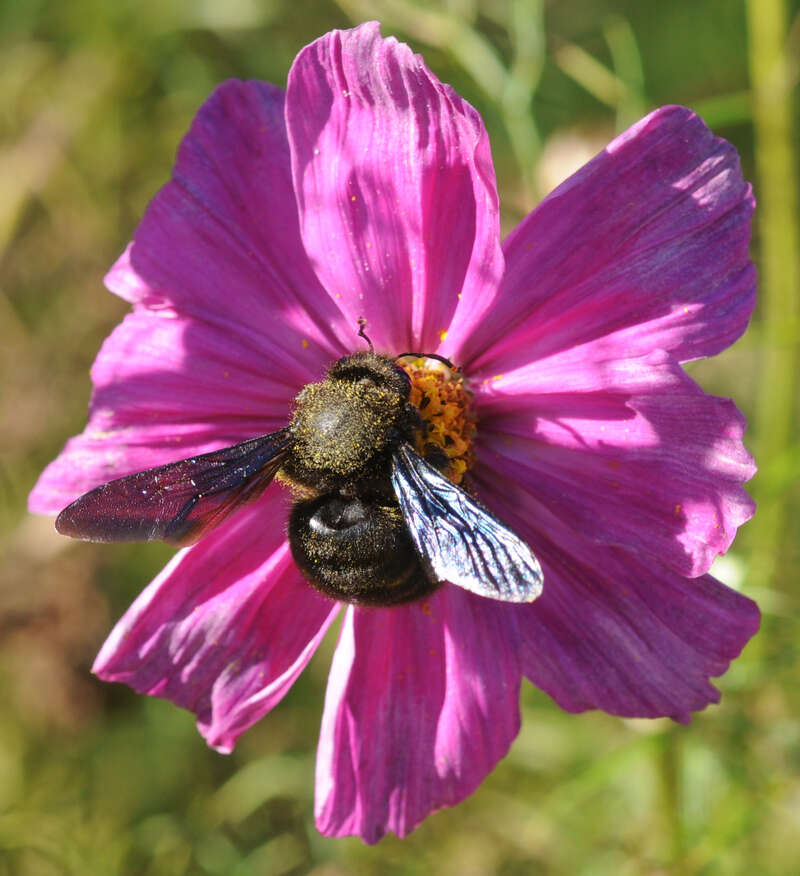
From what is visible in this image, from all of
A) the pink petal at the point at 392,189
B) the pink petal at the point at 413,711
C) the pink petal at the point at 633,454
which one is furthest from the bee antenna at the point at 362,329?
the pink petal at the point at 413,711

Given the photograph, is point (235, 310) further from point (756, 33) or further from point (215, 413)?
point (756, 33)

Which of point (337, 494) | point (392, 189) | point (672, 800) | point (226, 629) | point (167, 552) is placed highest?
point (392, 189)

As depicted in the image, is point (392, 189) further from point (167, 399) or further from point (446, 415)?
point (167, 399)

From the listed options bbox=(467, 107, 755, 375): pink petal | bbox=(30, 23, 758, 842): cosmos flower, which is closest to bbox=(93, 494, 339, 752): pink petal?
bbox=(30, 23, 758, 842): cosmos flower

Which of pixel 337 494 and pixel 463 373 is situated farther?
pixel 463 373

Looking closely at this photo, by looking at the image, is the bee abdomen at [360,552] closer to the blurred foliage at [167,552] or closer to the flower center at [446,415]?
the flower center at [446,415]

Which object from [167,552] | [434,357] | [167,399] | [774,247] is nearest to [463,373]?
[434,357]

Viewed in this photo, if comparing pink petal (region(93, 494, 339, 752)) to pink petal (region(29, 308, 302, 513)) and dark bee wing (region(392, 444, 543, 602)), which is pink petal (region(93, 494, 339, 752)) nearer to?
pink petal (region(29, 308, 302, 513))
